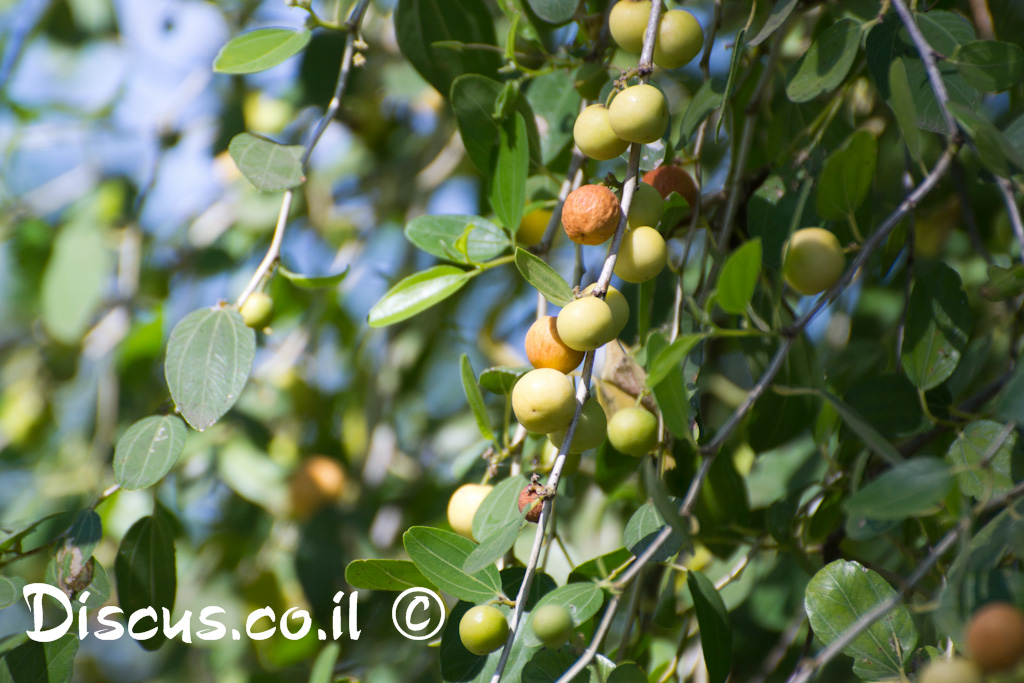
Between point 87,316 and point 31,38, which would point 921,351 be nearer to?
point 87,316

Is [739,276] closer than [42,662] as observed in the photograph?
Yes

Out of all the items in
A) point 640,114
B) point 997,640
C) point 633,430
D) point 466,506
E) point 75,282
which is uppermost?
point 640,114

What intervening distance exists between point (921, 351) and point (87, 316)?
1.33 meters

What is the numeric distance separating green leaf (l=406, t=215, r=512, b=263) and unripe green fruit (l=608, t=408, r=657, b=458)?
19 centimetres

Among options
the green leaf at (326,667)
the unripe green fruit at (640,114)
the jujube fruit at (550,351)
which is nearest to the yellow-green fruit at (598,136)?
the unripe green fruit at (640,114)

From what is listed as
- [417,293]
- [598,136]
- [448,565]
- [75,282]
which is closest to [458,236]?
[417,293]

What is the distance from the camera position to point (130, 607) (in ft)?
2.40

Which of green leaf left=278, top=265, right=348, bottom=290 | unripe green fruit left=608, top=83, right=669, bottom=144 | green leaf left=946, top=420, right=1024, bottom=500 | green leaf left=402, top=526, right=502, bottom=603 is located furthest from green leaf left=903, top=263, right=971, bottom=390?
green leaf left=278, top=265, right=348, bottom=290

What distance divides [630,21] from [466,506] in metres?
0.41

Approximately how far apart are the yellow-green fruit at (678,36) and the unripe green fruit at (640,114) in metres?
0.07

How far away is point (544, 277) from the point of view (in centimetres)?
53

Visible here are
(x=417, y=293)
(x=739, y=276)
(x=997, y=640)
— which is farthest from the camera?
(x=417, y=293)

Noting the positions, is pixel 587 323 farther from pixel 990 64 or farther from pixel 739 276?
pixel 990 64

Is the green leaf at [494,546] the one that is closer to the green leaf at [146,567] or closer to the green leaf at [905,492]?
the green leaf at [905,492]
